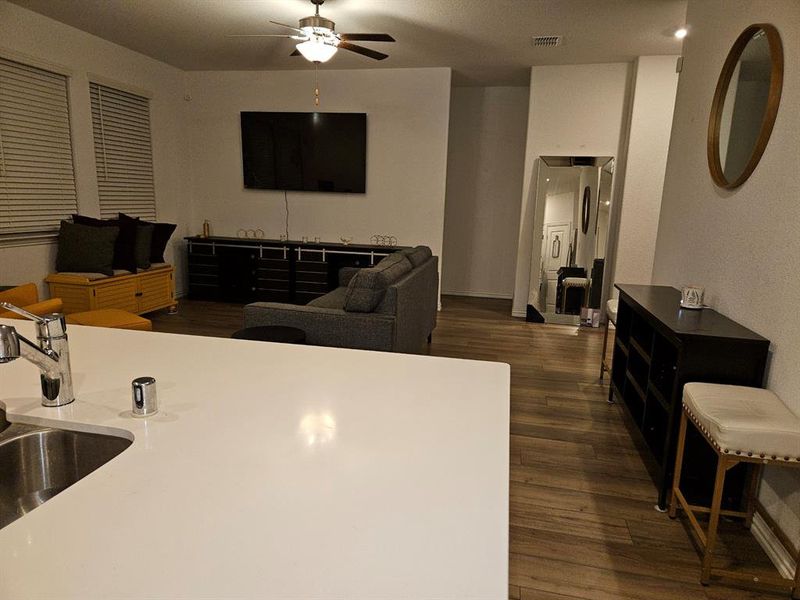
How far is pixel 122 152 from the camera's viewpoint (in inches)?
212

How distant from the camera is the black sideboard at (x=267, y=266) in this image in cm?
584

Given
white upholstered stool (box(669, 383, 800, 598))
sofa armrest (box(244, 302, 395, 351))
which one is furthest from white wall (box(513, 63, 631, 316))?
white upholstered stool (box(669, 383, 800, 598))

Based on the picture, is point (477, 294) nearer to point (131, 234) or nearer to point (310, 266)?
point (310, 266)

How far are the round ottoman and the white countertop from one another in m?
1.62

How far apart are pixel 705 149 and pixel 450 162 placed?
4.15 meters

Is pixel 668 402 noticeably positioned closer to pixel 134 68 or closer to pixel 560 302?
pixel 560 302

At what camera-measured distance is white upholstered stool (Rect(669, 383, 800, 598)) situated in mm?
1703

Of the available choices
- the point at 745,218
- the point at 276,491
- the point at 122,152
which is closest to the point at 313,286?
the point at 122,152

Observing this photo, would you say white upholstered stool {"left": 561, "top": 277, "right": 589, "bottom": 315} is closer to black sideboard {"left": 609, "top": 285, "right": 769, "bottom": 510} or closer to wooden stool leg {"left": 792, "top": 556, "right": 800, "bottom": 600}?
black sideboard {"left": 609, "top": 285, "right": 769, "bottom": 510}

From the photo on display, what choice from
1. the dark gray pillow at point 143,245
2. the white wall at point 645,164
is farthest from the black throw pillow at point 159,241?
the white wall at point 645,164

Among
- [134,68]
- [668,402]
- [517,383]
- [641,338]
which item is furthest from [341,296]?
[134,68]

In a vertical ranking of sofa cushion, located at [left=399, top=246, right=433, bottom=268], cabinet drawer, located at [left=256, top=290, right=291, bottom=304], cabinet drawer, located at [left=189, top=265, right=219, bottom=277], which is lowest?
cabinet drawer, located at [left=256, top=290, right=291, bottom=304]

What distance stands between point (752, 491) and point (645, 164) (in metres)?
3.92

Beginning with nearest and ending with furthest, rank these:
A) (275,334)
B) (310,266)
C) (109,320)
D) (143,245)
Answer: (275,334)
(109,320)
(143,245)
(310,266)
